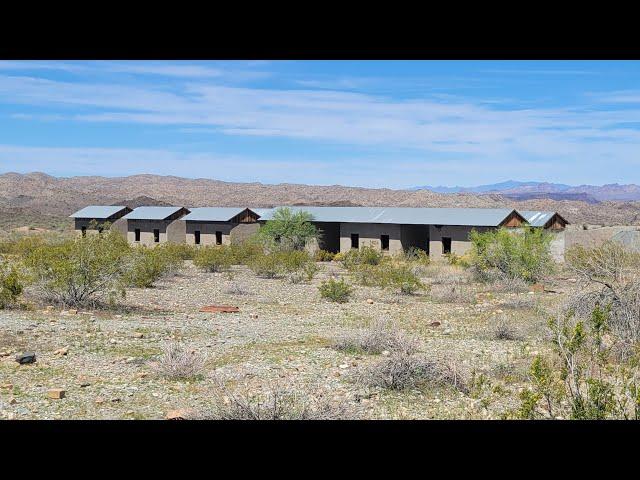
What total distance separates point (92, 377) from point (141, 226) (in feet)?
115

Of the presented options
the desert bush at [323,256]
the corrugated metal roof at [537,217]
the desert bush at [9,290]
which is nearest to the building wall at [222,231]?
the desert bush at [323,256]

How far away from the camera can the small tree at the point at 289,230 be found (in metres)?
35.4

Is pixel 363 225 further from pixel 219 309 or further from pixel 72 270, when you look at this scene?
pixel 72 270

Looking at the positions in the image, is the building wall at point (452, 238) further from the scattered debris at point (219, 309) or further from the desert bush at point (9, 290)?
the desert bush at point (9, 290)

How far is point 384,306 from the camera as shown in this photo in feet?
58.8

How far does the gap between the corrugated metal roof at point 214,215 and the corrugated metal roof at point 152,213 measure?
59.0 inches

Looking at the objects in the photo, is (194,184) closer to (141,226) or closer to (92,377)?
(141,226)

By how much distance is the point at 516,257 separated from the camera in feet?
75.3

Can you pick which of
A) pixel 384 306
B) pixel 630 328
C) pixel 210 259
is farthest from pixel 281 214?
pixel 630 328

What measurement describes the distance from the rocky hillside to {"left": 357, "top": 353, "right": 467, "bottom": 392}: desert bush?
80.4 m

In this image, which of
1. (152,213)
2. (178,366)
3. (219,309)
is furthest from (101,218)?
(178,366)

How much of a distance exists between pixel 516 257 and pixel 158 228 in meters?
25.7

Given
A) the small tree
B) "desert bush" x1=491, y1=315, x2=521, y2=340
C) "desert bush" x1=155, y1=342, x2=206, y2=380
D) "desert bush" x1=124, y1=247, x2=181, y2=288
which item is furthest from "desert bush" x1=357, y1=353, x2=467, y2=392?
the small tree

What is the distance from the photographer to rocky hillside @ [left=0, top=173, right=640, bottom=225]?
321ft
